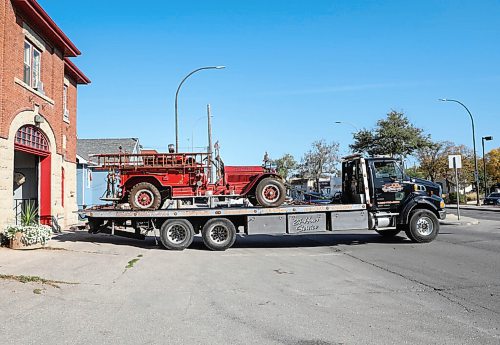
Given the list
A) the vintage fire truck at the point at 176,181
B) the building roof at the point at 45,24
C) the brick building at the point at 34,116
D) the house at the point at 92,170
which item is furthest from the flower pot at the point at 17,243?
the house at the point at 92,170

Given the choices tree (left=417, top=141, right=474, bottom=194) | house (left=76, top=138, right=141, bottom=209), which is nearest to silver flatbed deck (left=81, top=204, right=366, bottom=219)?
house (left=76, top=138, right=141, bottom=209)

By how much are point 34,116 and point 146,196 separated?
5279mm

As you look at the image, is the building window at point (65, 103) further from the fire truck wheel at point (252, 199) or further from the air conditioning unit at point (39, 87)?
the fire truck wheel at point (252, 199)

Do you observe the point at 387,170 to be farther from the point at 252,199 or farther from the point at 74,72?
the point at 74,72

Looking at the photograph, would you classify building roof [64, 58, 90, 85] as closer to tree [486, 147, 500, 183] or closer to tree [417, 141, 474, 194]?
tree [417, 141, 474, 194]

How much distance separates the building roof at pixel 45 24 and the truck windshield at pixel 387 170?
12.1 meters

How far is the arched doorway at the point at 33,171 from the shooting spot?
572 inches

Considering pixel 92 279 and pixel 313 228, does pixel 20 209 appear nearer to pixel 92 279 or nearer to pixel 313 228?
pixel 92 279

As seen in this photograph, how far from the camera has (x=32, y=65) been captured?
48.5ft

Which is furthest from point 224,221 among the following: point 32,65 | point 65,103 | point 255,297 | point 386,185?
point 65,103

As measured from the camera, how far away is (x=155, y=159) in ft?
42.9

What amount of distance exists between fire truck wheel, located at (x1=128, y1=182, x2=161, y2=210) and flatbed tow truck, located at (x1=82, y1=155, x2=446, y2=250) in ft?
1.01

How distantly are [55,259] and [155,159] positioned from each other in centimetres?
419

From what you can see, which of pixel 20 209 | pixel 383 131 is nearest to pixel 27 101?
pixel 20 209
